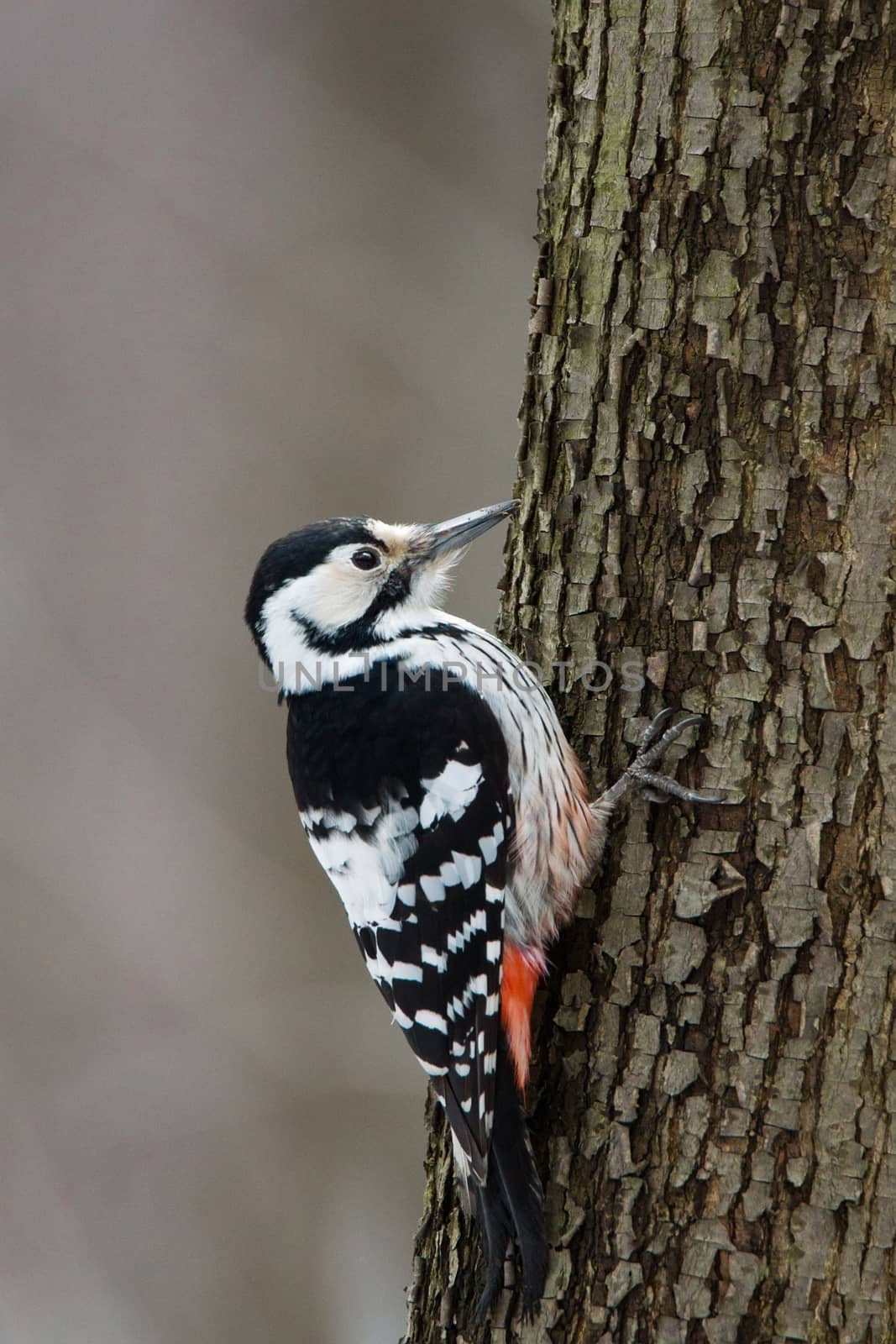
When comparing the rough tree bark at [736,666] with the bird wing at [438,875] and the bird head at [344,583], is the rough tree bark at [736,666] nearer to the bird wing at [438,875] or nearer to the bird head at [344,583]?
the bird wing at [438,875]

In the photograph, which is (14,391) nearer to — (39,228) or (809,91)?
(39,228)

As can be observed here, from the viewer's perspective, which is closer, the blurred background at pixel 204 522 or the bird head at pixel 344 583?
the bird head at pixel 344 583

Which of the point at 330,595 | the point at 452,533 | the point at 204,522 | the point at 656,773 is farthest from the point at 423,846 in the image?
the point at 204,522

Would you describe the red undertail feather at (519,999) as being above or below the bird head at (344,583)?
below

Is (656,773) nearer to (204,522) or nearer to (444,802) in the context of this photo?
(444,802)

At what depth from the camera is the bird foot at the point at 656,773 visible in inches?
92.4

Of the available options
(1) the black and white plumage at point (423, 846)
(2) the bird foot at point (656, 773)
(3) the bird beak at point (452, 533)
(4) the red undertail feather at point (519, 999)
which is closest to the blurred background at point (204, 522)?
(3) the bird beak at point (452, 533)

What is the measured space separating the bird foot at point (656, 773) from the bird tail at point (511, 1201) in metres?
0.61

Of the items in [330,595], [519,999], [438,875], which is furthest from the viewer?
[330,595]

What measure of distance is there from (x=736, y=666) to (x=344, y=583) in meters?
1.09

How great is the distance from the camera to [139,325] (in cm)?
504

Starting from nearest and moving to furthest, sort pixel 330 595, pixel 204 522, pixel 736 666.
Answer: pixel 736 666, pixel 330 595, pixel 204 522

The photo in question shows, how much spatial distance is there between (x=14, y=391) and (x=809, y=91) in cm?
373

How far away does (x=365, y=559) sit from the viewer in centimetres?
306
